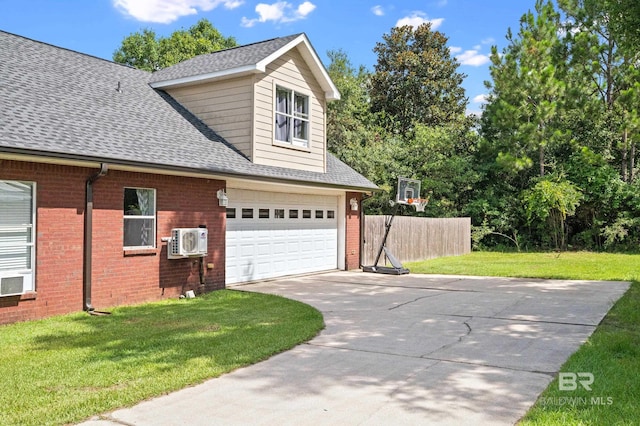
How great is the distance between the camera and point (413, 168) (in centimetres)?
2636

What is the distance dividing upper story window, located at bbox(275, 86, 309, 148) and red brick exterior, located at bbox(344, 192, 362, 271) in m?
2.55

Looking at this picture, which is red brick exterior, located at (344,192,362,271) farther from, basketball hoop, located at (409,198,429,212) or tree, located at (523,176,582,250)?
tree, located at (523,176,582,250)

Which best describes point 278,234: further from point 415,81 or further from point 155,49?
point 415,81

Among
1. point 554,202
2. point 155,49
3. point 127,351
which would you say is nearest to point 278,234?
point 127,351

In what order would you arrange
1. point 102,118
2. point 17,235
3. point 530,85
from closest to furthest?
point 17,235 → point 102,118 → point 530,85

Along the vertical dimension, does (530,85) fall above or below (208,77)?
above

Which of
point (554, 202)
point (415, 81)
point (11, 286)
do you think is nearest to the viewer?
point (11, 286)

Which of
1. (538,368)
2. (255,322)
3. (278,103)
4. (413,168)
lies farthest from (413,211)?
(538,368)

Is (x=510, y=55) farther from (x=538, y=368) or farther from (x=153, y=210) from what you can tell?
(x=538, y=368)

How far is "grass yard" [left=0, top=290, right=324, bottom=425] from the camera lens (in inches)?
175

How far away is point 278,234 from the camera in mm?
13422

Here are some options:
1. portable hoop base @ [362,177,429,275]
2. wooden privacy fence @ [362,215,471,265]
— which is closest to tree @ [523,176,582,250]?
wooden privacy fence @ [362,215,471,265]

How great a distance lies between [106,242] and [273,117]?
5.56 m

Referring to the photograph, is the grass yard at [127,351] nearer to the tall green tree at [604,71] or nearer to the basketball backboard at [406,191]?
the basketball backboard at [406,191]
